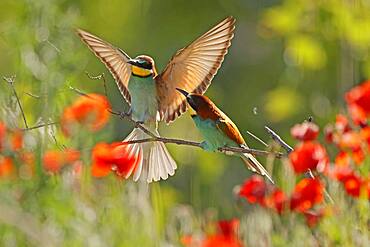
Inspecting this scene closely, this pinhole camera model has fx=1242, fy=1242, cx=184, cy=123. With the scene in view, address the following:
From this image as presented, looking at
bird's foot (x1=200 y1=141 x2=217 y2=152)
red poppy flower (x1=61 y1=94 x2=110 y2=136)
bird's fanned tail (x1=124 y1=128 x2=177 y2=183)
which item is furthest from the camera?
bird's fanned tail (x1=124 y1=128 x2=177 y2=183)

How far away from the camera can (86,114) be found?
190 centimetres

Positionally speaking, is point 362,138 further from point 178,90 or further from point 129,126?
point 129,126

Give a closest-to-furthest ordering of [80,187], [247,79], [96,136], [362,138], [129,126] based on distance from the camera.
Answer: [80,187], [96,136], [362,138], [129,126], [247,79]

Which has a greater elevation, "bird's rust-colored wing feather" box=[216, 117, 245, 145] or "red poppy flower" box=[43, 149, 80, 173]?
"bird's rust-colored wing feather" box=[216, 117, 245, 145]

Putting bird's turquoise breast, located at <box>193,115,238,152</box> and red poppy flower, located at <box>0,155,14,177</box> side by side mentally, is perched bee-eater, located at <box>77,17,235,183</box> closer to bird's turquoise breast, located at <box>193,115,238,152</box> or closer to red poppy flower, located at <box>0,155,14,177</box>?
bird's turquoise breast, located at <box>193,115,238,152</box>

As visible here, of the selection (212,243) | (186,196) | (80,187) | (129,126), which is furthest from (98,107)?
(129,126)

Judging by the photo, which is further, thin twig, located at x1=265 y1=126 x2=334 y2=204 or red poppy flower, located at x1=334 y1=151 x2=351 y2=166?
red poppy flower, located at x1=334 y1=151 x2=351 y2=166

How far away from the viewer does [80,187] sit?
178cm

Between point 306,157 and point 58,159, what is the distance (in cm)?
44

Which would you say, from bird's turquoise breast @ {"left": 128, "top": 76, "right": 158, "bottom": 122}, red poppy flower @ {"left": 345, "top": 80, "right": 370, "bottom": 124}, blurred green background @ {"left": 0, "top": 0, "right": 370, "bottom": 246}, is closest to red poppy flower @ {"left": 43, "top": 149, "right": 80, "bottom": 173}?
blurred green background @ {"left": 0, "top": 0, "right": 370, "bottom": 246}

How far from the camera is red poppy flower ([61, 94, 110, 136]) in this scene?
185 cm

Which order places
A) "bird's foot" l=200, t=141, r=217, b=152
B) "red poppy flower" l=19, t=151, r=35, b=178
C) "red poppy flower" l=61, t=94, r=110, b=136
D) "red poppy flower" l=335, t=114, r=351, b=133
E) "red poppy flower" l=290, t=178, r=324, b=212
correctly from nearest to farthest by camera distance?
1. "red poppy flower" l=19, t=151, r=35, b=178
2. "red poppy flower" l=61, t=94, r=110, b=136
3. "red poppy flower" l=290, t=178, r=324, b=212
4. "red poppy flower" l=335, t=114, r=351, b=133
5. "bird's foot" l=200, t=141, r=217, b=152

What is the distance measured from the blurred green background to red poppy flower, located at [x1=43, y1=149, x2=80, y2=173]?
0.04ft

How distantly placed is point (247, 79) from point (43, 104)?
15.5ft
